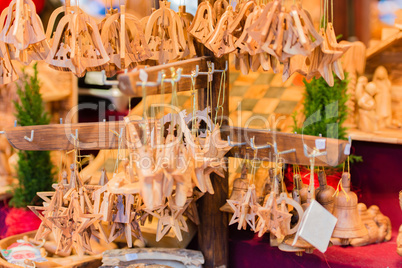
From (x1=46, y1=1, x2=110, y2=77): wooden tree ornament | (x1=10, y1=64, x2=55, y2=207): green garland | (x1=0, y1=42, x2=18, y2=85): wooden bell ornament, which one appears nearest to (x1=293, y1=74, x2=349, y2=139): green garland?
(x1=46, y1=1, x2=110, y2=77): wooden tree ornament

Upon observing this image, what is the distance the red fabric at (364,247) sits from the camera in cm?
192

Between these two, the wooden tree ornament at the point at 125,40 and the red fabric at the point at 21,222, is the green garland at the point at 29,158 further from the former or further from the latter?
the wooden tree ornament at the point at 125,40

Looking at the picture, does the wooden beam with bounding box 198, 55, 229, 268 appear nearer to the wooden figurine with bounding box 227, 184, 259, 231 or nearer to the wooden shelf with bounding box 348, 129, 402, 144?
the wooden figurine with bounding box 227, 184, 259, 231

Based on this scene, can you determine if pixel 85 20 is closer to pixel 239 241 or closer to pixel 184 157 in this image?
pixel 184 157

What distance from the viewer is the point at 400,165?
7.69ft

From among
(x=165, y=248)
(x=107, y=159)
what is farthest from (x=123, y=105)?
(x=165, y=248)

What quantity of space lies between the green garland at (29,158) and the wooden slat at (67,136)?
108cm

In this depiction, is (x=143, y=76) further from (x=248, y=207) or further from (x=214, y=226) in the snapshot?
(x=214, y=226)

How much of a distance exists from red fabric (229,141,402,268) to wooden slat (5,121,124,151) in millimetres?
778

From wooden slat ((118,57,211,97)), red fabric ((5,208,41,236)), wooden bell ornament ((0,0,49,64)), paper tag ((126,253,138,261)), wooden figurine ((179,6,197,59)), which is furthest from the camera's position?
red fabric ((5,208,41,236))

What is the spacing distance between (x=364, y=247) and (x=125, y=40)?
51.9 inches

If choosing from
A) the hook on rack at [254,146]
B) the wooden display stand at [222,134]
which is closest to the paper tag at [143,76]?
the wooden display stand at [222,134]

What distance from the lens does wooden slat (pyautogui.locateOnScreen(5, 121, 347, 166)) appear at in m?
1.60

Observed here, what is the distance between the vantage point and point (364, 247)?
6.82 feet
